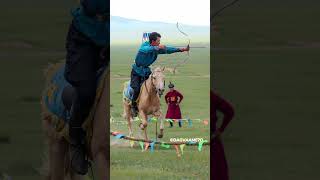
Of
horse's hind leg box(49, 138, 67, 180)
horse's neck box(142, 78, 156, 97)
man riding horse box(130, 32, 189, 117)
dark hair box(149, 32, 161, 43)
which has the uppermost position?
dark hair box(149, 32, 161, 43)

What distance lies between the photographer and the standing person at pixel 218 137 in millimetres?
5938

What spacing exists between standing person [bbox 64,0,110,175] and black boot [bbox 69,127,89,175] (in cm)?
3

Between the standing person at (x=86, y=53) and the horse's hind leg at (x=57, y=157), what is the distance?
43 centimetres

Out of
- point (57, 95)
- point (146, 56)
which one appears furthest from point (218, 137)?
point (57, 95)

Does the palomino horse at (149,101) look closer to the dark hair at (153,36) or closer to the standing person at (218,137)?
the dark hair at (153,36)

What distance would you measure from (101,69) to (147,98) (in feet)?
1.63

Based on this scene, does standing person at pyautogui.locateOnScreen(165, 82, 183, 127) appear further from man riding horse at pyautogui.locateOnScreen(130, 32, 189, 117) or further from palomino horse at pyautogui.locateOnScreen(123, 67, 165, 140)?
man riding horse at pyautogui.locateOnScreen(130, 32, 189, 117)

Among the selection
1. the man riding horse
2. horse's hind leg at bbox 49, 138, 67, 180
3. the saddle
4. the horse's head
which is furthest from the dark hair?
horse's hind leg at bbox 49, 138, 67, 180

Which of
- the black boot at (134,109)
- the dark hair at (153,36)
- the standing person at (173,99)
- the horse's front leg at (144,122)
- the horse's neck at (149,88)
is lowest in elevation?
the horse's front leg at (144,122)

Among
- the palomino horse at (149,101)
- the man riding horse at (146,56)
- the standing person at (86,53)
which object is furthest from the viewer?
the palomino horse at (149,101)

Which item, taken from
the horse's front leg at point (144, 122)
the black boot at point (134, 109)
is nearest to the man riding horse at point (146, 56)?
the black boot at point (134, 109)

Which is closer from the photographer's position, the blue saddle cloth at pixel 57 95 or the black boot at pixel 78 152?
the black boot at pixel 78 152

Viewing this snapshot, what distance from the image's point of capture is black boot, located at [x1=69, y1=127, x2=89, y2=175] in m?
5.91

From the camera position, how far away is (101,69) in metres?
5.80
